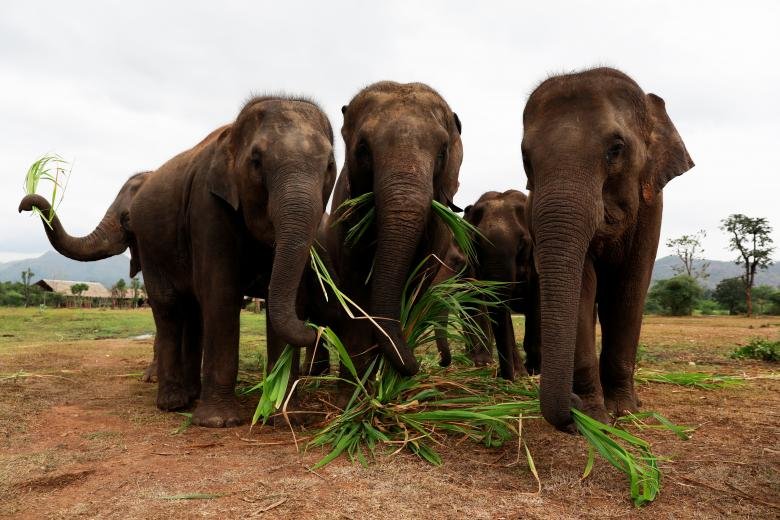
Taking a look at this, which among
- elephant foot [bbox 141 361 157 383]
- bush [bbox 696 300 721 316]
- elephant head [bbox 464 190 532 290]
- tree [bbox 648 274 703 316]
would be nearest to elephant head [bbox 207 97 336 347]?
elephant head [bbox 464 190 532 290]

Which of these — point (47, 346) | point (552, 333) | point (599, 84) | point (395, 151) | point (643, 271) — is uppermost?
point (599, 84)

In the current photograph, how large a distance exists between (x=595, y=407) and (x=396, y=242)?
72.1 inches

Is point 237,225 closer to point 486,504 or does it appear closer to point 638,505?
point 486,504

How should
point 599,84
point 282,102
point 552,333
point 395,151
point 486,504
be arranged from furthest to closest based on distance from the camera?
point 282,102 → point 395,151 → point 599,84 → point 552,333 → point 486,504

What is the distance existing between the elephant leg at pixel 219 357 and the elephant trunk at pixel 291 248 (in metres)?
0.85

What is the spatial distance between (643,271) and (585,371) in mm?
1072

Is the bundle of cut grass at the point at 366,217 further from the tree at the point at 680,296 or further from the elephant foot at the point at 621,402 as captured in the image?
the tree at the point at 680,296

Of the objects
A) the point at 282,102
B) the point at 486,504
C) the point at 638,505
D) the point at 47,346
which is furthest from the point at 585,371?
the point at 47,346

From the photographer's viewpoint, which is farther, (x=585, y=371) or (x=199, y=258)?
(x=199, y=258)

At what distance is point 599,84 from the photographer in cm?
418

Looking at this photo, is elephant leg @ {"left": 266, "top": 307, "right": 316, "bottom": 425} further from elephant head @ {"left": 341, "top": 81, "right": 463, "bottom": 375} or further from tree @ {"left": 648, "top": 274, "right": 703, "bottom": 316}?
tree @ {"left": 648, "top": 274, "right": 703, "bottom": 316}

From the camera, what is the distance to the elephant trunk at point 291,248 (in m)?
4.14

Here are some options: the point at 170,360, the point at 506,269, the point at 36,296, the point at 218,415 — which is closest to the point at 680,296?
the point at 506,269

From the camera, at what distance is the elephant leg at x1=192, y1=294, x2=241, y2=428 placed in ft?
16.2
